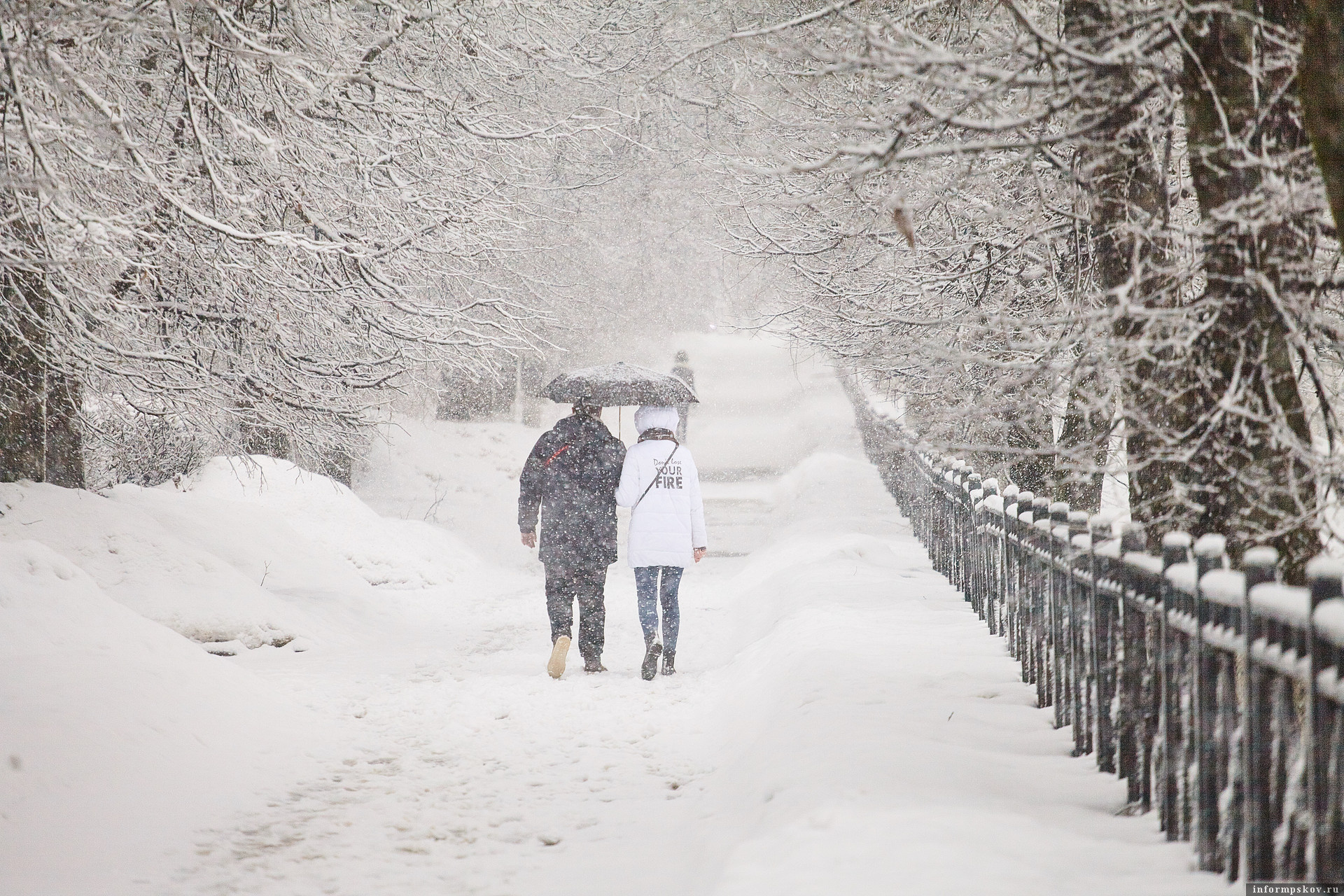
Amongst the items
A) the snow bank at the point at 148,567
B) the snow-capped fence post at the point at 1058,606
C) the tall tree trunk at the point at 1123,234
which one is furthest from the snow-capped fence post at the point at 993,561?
the snow bank at the point at 148,567

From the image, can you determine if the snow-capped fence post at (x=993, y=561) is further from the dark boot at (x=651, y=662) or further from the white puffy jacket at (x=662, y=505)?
the dark boot at (x=651, y=662)

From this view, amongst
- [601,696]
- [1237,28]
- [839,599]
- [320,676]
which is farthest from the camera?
[839,599]

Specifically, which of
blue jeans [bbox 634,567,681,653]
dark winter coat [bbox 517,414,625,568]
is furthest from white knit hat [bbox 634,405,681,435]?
blue jeans [bbox 634,567,681,653]

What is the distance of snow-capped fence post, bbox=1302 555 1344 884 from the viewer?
2453 millimetres

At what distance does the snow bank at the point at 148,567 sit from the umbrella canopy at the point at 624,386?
294 centimetres

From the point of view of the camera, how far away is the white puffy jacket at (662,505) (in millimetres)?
7816

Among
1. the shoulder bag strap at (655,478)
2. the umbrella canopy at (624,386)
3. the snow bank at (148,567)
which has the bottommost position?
the snow bank at (148,567)

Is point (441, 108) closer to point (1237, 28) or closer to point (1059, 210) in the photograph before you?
point (1059, 210)

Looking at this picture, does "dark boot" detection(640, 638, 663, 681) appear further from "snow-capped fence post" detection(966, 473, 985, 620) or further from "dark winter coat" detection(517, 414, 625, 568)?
A: "snow-capped fence post" detection(966, 473, 985, 620)

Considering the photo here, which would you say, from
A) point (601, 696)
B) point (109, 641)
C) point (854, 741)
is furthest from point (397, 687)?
point (854, 741)

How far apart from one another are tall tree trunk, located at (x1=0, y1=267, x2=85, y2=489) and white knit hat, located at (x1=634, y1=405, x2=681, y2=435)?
4.14 meters

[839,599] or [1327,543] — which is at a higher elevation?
[1327,543]

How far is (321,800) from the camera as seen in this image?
499cm

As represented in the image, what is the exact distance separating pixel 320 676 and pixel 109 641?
6.12 feet
